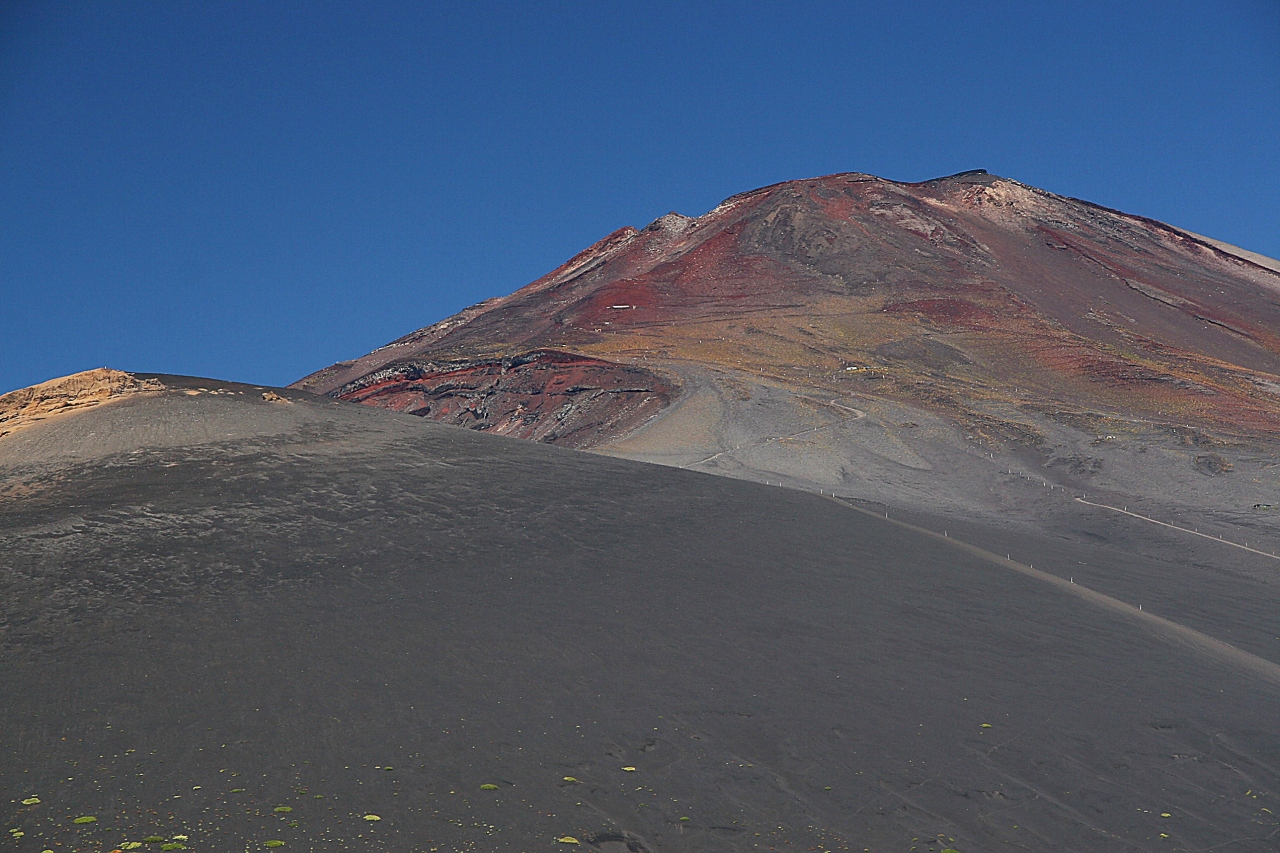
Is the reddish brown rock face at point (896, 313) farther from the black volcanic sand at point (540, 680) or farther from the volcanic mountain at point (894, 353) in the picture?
the black volcanic sand at point (540, 680)

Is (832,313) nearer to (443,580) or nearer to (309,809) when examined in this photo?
(443,580)

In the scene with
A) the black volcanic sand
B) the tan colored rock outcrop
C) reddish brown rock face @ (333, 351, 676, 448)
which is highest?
reddish brown rock face @ (333, 351, 676, 448)

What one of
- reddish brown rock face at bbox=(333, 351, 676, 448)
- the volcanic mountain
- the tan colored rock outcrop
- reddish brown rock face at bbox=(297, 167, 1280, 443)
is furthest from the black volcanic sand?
reddish brown rock face at bbox=(297, 167, 1280, 443)

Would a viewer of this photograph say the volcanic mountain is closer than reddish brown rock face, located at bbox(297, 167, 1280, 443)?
Yes

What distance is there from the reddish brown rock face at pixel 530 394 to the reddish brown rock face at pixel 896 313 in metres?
0.15

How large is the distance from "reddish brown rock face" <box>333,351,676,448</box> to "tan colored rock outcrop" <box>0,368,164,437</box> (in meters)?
16.2

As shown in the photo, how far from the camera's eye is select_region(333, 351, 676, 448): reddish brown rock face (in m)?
36.6

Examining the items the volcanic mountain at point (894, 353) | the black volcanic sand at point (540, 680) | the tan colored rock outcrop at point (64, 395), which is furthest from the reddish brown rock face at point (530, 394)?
the black volcanic sand at point (540, 680)

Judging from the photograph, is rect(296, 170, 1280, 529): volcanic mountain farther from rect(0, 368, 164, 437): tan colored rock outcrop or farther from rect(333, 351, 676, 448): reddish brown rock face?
rect(0, 368, 164, 437): tan colored rock outcrop

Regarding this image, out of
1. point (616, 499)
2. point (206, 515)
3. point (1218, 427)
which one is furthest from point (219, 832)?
point (1218, 427)

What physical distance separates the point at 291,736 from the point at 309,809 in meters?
1.23

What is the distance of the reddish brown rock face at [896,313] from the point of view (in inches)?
1567

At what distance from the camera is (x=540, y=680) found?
973cm

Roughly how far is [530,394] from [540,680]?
3195cm
